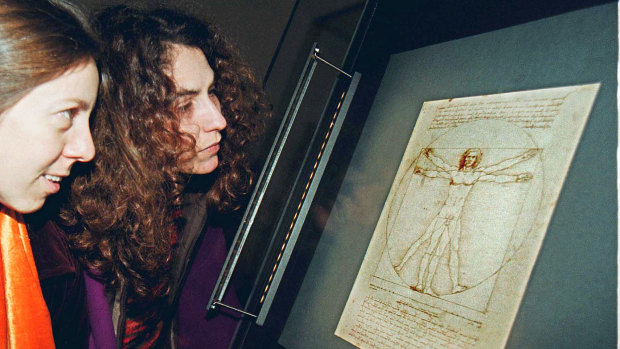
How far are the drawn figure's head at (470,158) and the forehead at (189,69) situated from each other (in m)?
0.93

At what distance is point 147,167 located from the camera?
1460 millimetres

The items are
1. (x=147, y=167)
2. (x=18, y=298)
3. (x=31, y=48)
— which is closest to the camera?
(x=31, y=48)

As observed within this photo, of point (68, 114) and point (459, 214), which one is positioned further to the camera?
point (68, 114)

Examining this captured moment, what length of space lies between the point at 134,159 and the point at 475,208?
1.12 metres

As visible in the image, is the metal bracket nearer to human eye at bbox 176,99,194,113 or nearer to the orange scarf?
human eye at bbox 176,99,194,113

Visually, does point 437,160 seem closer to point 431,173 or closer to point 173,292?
point 431,173

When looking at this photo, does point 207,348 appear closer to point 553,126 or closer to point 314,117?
point 314,117

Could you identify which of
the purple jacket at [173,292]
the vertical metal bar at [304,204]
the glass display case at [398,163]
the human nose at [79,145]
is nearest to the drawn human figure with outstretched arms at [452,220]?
the glass display case at [398,163]

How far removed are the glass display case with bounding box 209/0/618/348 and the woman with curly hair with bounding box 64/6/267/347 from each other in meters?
0.43

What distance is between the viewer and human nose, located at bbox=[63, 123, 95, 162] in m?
0.98

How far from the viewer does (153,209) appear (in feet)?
4.82

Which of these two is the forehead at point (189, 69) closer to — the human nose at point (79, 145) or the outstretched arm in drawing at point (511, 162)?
the human nose at point (79, 145)

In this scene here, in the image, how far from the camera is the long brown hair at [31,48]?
85 centimetres

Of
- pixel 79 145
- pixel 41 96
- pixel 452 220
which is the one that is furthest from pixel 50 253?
pixel 452 220
